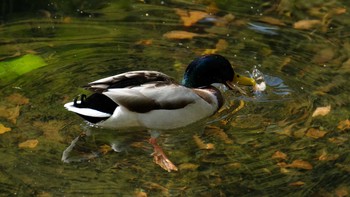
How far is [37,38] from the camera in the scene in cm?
857

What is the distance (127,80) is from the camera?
269 inches

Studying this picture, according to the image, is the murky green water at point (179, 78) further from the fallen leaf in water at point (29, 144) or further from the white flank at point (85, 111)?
the white flank at point (85, 111)

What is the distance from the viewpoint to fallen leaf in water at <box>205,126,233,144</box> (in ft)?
21.9

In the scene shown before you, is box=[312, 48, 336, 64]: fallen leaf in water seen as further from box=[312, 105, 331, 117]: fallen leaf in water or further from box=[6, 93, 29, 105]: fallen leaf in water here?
box=[6, 93, 29, 105]: fallen leaf in water

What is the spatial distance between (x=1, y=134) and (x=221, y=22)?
125 inches

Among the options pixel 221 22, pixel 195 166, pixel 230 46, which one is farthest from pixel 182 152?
pixel 221 22

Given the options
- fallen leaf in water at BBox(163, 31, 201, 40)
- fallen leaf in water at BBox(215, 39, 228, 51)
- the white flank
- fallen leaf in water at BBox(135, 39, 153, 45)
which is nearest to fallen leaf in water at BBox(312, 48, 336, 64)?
fallen leaf in water at BBox(215, 39, 228, 51)

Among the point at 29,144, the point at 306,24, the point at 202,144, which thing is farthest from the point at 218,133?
the point at 306,24

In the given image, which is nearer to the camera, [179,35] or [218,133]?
[218,133]

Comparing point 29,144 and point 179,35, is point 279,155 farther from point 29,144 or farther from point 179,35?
point 179,35

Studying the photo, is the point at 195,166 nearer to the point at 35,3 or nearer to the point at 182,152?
the point at 182,152

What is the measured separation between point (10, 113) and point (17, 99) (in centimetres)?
27

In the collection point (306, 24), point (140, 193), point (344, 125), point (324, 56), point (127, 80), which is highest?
point (127, 80)

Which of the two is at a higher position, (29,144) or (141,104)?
(141,104)
